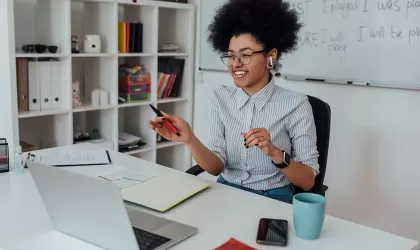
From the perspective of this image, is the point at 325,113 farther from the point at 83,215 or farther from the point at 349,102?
the point at 83,215

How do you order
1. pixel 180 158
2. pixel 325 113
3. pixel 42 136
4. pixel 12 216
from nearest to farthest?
pixel 12 216 → pixel 325 113 → pixel 42 136 → pixel 180 158

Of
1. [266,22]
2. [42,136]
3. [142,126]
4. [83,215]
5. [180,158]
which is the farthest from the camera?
[180,158]

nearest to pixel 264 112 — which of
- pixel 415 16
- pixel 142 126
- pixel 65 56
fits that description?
pixel 415 16

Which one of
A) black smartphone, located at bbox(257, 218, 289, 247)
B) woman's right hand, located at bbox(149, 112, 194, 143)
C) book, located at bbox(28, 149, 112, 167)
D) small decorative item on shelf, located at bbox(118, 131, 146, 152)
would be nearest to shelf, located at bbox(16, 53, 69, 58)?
small decorative item on shelf, located at bbox(118, 131, 146, 152)

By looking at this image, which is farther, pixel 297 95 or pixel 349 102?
pixel 349 102

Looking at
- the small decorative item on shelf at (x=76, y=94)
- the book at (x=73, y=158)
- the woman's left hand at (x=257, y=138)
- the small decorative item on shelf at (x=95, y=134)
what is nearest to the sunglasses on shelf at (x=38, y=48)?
the small decorative item on shelf at (x=76, y=94)

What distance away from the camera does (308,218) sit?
1.14m

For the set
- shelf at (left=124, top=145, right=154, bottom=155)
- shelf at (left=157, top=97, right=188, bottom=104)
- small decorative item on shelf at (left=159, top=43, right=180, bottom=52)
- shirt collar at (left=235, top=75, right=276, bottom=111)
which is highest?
small decorative item on shelf at (left=159, top=43, right=180, bottom=52)

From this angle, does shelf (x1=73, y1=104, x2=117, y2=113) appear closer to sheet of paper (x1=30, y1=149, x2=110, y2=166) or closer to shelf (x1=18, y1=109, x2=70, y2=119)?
shelf (x1=18, y1=109, x2=70, y2=119)

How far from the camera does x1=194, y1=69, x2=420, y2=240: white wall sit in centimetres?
241

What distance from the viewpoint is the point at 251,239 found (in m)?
1.15

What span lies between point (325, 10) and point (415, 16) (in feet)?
1.63

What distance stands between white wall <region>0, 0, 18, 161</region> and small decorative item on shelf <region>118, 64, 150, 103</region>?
77cm

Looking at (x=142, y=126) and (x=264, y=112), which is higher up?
(x=264, y=112)
